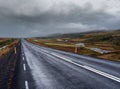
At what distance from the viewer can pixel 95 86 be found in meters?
9.48

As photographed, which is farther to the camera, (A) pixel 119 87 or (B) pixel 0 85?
(B) pixel 0 85

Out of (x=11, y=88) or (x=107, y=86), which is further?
(x=11, y=88)

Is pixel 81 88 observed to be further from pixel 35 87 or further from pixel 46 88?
pixel 35 87

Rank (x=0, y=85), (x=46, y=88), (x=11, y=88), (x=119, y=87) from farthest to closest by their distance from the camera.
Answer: (x=0, y=85)
(x=11, y=88)
(x=46, y=88)
(x=119, y=87)

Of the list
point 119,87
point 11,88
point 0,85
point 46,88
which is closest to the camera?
point 119,87

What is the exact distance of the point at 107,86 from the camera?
9.35m

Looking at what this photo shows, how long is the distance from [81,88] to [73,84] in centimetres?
103

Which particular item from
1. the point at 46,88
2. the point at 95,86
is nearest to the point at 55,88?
the point at 46,88

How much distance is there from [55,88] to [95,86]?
1.84 meters

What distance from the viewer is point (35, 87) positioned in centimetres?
1012

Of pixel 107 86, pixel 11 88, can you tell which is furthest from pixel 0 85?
pixel 107 86

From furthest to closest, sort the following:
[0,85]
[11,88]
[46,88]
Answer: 1. [0,85]
2. [11,88]
3. [46,88]

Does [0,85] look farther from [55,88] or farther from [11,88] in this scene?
[55,88]

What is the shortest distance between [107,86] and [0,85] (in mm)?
5825
